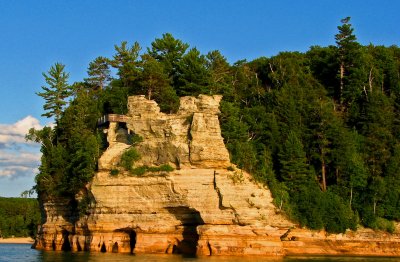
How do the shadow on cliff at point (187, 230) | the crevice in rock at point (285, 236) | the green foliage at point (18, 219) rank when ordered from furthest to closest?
the green foliage at point (18, 219)
the crevice in rock at point (285, 236)
the shadow on cliff at point (187, 230)

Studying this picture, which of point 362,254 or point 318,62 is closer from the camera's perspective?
point 362,254

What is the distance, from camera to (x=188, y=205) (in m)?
41.1

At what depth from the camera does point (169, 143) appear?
43.4 meters

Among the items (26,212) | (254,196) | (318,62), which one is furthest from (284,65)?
(26,212)

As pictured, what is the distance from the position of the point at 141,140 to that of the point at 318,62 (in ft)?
87.9

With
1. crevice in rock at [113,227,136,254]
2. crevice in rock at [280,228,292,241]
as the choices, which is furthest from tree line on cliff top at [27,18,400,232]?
crevice in rock at [113,227,136,254]

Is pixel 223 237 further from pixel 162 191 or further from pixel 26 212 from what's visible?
pixel 26 212

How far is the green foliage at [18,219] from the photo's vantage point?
100356 mm

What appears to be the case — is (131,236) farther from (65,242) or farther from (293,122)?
(293,122)

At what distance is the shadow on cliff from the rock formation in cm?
8

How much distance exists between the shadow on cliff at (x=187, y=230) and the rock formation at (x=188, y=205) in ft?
0.25

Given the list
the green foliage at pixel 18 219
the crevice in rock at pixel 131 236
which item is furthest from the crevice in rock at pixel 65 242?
the green foliage at pixel 18 219

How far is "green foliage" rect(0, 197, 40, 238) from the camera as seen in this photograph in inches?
3951

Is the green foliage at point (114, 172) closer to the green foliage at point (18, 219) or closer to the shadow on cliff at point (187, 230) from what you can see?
the shadow on cliff at point (187, 230)
